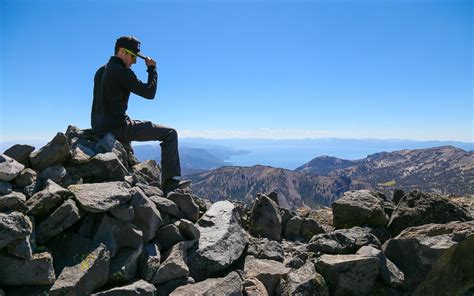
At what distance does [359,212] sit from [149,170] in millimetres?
10684

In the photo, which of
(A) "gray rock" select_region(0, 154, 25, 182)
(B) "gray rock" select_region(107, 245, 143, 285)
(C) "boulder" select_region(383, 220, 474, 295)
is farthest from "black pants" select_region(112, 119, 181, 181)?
(C) "boulder" select_region(383, 220, 474, 295)

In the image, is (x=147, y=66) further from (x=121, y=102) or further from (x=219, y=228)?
(x=219, y=228)

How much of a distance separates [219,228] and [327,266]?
169 inches

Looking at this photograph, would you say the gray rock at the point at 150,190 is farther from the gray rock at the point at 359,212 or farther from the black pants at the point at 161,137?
the gray rock at the point at 359,212

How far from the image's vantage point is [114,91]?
15656 mm

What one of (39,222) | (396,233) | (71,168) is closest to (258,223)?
(396,233)

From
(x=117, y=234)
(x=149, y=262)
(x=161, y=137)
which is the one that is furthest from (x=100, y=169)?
(x=149, y=262)

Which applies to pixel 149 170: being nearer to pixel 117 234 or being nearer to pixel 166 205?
pixel 166 205

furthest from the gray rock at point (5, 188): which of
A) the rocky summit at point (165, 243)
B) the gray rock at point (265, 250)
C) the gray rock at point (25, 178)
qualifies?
the gray rock at point (265, 250)

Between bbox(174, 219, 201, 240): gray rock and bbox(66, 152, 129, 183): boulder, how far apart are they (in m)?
2.92

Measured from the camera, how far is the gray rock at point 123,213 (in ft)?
39.1

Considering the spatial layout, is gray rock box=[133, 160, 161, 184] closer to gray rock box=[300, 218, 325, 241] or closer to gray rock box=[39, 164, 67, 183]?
gray rock box=[39, 164, 67, 183]

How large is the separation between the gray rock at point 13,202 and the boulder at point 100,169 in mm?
2853

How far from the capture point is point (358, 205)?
60.9ft
